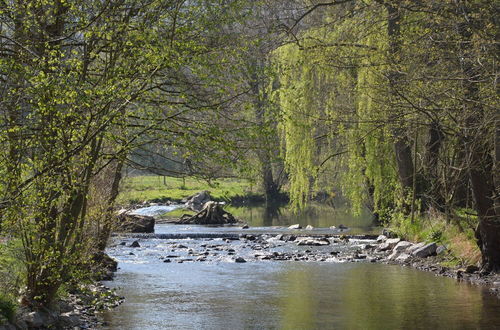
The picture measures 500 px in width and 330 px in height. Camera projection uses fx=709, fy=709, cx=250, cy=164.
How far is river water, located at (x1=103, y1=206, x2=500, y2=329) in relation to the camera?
11.7 metres

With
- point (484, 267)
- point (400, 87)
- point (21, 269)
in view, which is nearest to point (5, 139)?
point (21, 269)

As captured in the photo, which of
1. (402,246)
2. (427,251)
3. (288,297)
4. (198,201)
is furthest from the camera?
(198,201)

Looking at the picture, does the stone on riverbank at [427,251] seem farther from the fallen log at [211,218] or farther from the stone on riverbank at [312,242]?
the fallen log at [211,218]

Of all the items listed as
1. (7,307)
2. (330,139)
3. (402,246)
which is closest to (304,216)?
(330,139)

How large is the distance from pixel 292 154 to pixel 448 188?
8192 millimetres

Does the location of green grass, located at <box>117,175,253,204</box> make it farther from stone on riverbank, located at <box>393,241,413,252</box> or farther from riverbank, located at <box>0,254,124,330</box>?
riverbank, located at <box>0,254,124,330</box>

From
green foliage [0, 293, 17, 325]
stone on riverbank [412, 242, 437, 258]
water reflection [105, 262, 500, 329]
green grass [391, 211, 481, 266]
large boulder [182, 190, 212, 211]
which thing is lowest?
water reflection [105, 262, 500, 329]

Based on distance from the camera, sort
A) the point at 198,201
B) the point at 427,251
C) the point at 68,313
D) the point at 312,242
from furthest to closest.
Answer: the point at 198,201 < the point at 312,242 < the point at 427,251 < the point at 68,313

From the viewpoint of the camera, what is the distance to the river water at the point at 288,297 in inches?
462

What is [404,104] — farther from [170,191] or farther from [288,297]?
[170,191]

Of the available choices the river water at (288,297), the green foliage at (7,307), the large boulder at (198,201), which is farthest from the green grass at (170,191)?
the green foliage at (7,307)

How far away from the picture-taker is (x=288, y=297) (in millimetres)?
14109

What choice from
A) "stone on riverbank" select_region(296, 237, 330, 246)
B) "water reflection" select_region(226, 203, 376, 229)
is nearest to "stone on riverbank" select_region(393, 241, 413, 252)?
"stone on riverbank" select_region(296, 237, 330, 246)

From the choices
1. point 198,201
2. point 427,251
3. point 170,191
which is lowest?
point 427,251
